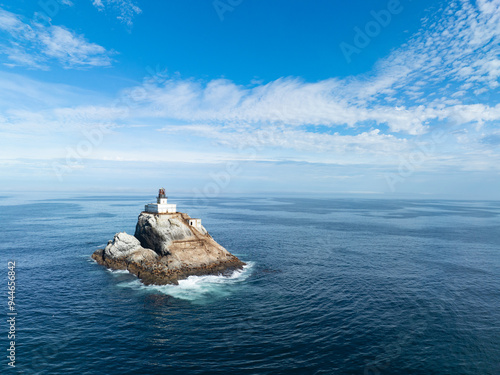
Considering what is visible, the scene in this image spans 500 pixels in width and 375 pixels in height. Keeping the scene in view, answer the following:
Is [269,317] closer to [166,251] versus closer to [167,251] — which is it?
[167,251]

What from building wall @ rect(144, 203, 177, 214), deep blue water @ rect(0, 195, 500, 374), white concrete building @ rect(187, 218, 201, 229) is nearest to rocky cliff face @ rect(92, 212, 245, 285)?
white concrete building @ rect(187, 218, 201, 229)

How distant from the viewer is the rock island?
177ft

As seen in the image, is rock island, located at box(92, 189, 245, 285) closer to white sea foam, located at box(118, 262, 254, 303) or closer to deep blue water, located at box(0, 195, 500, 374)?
white sea foam, located at box(118, 262, 254, 303)

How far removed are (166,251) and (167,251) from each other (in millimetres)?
232

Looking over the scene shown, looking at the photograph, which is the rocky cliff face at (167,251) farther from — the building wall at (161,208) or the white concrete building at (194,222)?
the building wall at (161,208)

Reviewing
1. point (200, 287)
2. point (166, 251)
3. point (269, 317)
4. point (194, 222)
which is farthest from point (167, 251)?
point (269, 317)

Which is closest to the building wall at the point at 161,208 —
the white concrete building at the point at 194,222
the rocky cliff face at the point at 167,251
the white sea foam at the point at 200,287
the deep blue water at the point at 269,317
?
the rocky cliff face at the point at 167,251

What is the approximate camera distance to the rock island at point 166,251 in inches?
2126

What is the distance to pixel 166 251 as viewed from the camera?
55.6 meters

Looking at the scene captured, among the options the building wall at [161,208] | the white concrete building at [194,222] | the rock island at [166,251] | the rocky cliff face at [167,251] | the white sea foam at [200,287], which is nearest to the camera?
the white sea foam at [200,287]

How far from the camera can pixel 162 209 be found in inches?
2468

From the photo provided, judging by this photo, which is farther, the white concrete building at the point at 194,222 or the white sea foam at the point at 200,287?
the white concrete building at the point at 194,222

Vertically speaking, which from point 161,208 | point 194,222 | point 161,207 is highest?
point 161,207

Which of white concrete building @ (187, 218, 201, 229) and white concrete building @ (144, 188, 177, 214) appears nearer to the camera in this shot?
white concrete building @ (144, 188, 177, 214)
